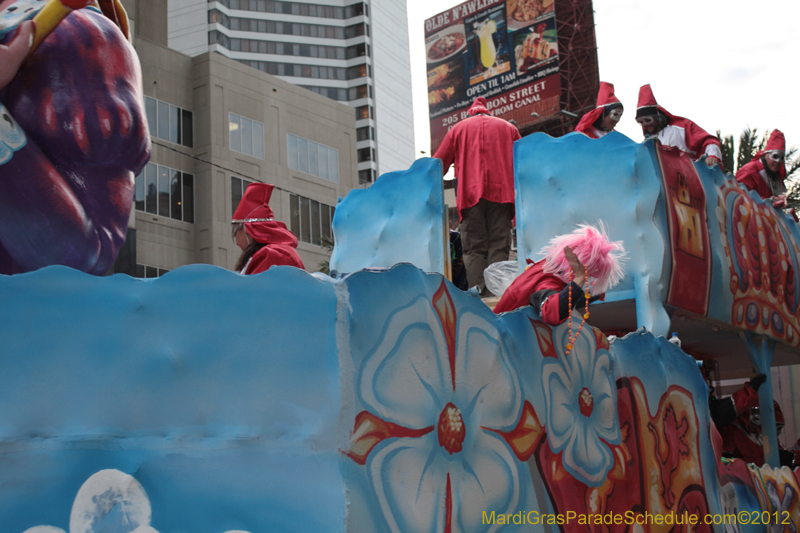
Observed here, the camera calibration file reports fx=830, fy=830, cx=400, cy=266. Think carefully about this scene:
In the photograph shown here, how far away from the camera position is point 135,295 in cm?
298

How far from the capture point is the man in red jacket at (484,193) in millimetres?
7469

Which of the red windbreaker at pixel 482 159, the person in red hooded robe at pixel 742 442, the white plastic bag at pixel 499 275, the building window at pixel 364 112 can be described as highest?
the building window at pixel 364 112

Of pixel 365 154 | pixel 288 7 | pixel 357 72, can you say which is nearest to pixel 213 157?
pixel 365 154

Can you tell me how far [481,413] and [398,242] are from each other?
3.85 m

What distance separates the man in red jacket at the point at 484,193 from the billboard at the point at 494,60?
100 ft

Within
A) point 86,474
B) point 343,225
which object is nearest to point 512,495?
point 86,474

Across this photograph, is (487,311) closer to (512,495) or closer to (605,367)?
(512,495)

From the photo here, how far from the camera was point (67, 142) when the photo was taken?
386 centimetres

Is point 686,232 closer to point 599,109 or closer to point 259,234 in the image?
point 599,109

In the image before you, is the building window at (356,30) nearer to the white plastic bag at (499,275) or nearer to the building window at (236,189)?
the building window at (236,189)

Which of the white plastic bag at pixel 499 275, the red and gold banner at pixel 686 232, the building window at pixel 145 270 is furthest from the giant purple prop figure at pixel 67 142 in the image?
the building window at pixel 145 270

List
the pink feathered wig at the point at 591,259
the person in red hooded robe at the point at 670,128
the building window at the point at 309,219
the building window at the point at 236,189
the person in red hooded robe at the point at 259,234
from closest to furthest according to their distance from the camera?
the pink feathered wig at the point at 591,259 < the person in red hooded robe at the point at 259,234 < the person in red hooded robe at the point at 670,128 < the building window at the point at 236,189 < the building window at the point at 309,219

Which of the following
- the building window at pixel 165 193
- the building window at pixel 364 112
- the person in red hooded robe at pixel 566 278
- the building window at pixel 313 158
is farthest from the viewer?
the building window at pixel 364 112

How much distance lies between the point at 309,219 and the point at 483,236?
93.8 feet
